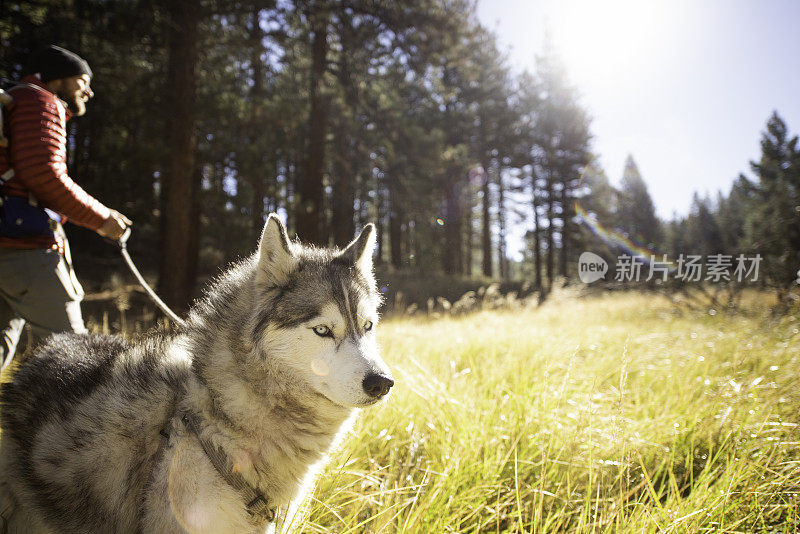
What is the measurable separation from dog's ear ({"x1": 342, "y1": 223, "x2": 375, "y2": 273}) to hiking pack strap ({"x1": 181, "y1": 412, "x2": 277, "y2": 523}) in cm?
113

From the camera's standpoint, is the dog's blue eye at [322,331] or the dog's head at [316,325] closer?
the dog's head at [316,325]

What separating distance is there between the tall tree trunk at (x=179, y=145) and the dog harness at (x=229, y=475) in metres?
6.71

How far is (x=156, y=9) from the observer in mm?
7715

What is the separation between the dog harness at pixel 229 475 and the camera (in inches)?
65.9

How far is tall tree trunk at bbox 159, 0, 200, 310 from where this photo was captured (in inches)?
303

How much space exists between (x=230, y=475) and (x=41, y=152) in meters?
2.14

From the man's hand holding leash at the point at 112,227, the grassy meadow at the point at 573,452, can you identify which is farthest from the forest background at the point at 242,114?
the grassy meadow at the point at 573,452

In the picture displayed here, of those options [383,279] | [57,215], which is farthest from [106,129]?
[57,215]

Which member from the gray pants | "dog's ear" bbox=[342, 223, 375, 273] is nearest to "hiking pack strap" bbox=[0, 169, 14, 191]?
the gray pants

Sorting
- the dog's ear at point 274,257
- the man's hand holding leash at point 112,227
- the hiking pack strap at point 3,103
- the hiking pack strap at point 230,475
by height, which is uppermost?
the hiking pack strap at point 3,103

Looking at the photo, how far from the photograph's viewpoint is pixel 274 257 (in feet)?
6.58

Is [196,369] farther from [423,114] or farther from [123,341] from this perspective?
[423,114]

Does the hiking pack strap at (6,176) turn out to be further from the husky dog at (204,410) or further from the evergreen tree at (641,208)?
the evergreen tree at (641,208)

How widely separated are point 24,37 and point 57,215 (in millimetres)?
13715
